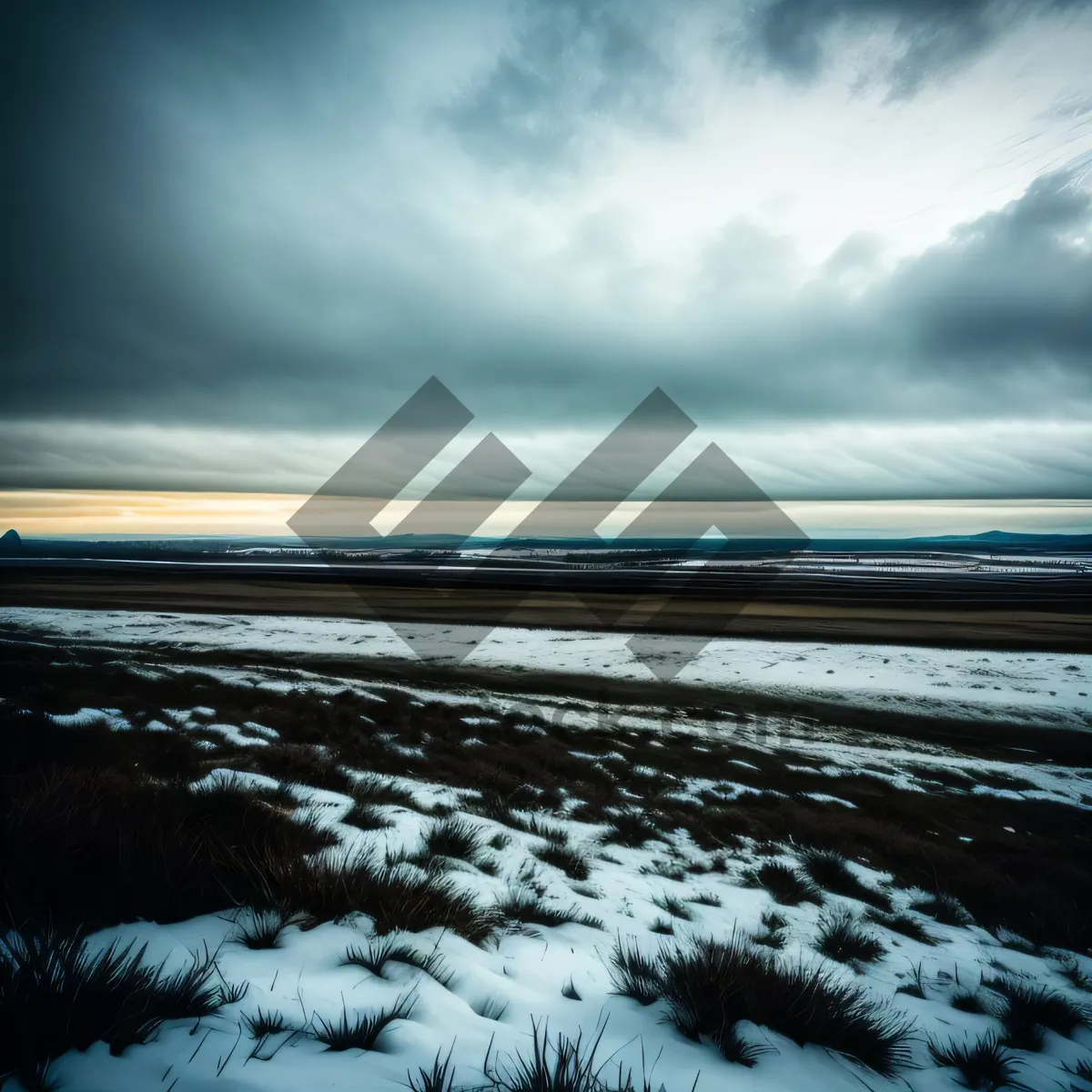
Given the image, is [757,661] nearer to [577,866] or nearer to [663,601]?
[577,866]

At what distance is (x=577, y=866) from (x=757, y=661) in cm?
1846

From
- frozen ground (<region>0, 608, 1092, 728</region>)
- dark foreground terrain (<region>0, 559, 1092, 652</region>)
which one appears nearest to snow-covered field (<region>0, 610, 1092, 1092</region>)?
Result: frozen ground (<region>0, 608, 1092, 728</region>)

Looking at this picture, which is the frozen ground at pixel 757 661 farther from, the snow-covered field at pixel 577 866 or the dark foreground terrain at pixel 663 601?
the dark foreground terrain at pixel 663 601

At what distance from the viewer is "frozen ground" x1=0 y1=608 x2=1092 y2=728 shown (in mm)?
16047

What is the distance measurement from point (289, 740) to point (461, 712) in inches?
173

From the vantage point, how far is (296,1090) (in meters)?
1.87

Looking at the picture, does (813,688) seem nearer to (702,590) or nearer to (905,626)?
(905,626)

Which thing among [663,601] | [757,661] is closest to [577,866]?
[757,661]

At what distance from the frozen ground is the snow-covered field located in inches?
25.8

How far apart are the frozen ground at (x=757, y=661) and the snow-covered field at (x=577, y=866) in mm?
655

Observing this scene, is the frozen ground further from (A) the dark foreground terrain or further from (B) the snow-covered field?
(A) the dark foreground terrain

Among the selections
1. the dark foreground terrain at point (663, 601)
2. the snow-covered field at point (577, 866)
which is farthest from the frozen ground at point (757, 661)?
the dark foreground terrain at point (663, 601)

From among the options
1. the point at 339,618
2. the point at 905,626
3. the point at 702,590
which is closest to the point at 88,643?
the point at 339,618

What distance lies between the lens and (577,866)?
5.05m
